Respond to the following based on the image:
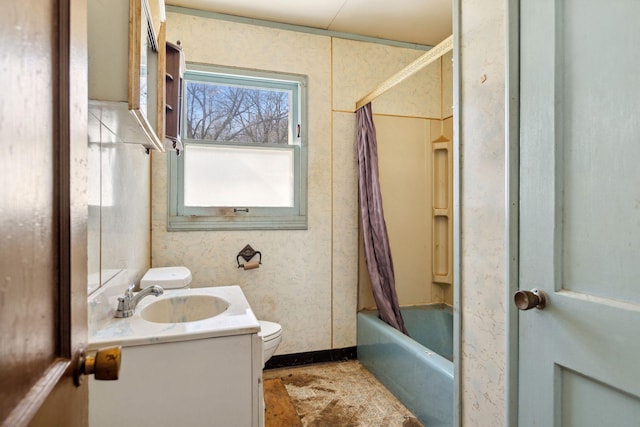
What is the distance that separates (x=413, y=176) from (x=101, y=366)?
2.73 metres

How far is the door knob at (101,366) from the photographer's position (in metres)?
0.58

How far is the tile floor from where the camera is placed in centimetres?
198

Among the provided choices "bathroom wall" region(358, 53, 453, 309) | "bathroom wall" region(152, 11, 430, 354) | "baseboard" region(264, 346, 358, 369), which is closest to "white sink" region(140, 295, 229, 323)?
"bathroom wall" region(152, 11, 430, 354)

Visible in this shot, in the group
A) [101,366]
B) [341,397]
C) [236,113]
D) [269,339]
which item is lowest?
[341,397]

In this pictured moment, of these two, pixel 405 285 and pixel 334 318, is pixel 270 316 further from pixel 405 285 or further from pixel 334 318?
pixel 405 285

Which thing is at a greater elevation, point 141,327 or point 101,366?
point 101,366

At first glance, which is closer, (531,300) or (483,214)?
(531,300)

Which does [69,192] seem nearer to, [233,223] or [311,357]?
[233,223]

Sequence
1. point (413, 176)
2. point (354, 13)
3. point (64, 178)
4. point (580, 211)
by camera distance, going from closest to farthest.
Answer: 1. point (64, 178)
2. point (580, 211)
3. point (354, 13)
4. point (413, 176)

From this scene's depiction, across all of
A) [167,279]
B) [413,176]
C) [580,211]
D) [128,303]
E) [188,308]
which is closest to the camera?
[580,211]

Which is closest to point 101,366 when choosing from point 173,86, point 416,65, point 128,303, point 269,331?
point 128,303

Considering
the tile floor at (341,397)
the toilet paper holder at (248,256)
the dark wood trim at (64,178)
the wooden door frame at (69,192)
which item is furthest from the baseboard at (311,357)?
the dark wood trim at (64,178)

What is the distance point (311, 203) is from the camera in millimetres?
2746

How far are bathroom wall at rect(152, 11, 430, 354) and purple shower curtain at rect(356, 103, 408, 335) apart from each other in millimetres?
173
